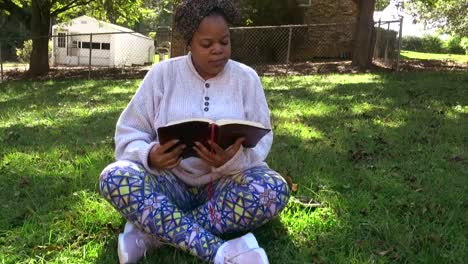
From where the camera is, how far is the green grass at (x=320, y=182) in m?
2.47

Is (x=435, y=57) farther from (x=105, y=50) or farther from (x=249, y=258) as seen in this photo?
(x=249, y=258)

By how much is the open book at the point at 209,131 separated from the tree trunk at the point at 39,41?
15.3 meters

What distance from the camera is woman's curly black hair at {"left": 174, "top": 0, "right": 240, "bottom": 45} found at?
241cm

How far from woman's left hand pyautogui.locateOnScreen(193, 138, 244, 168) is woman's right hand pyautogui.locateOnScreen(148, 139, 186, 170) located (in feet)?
0.25

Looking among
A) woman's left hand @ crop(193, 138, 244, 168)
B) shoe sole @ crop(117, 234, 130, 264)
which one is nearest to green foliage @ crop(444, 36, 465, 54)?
woman's left hand @ crop(193, 138, 244, 168)

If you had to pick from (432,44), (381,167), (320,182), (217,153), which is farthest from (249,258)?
(432,44)

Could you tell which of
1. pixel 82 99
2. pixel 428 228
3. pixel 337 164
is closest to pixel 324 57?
pixel 82 99

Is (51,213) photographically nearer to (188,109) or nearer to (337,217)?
(188,109)

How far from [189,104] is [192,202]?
0.51 metres

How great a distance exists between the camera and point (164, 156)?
7.45ft

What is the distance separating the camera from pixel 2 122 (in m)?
6.29

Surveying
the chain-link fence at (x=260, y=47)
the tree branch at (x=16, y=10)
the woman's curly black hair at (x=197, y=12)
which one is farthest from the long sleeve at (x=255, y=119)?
the tree branch at (x=16, y=10)

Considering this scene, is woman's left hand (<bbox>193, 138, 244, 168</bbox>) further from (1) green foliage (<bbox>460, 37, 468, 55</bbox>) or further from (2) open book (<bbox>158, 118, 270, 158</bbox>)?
(1) green foliage (<bbox>460, 37, 468, 55</bbox>)

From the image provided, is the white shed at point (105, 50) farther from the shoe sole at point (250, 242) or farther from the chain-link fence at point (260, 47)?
the shoe sole at point (250, 242)
